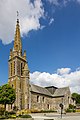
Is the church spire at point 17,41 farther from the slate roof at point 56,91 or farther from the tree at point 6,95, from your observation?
the tree at point 6,95

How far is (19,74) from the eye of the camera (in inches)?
2842

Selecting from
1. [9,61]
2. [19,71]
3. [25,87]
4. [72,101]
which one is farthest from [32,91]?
[72,101]

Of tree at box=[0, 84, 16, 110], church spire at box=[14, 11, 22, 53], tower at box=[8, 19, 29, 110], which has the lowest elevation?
tree at box=[0, 84, 16, 110]

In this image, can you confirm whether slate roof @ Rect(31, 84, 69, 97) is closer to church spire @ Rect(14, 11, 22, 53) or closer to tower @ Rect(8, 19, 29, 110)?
tower @ Rect(8, 19, 29, 110)

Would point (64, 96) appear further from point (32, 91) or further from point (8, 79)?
point (8, 79)

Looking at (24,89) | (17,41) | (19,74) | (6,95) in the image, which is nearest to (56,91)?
(24,89)

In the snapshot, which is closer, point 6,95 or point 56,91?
point 6,95

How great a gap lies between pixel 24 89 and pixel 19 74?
505cm

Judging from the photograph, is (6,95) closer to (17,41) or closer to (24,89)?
(24,89)

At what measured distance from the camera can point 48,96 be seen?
81812 millimetres

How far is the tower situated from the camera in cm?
6881

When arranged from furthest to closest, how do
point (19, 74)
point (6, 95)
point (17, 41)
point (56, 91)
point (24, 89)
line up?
point (56, 91)
point (17, 41)
point (19, 74)
point (24, 89)
point (6, 95)

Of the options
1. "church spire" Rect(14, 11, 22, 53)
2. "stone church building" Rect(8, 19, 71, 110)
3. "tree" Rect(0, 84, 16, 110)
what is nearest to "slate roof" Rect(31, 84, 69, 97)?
"stone church building" Rect(8, 19, 71, 110)

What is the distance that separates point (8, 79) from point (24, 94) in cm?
773
